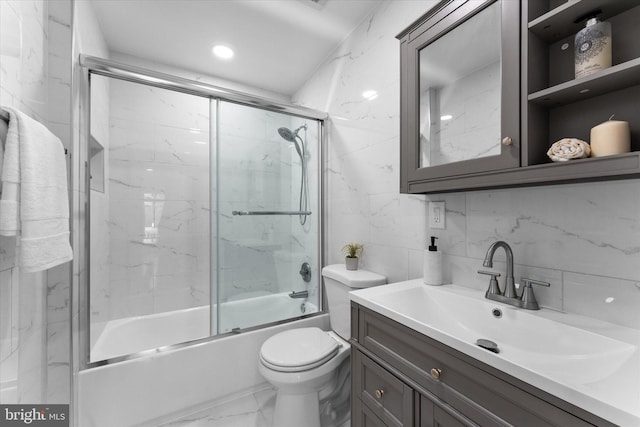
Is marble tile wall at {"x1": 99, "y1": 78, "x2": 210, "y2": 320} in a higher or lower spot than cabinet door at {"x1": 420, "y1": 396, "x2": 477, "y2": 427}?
higher

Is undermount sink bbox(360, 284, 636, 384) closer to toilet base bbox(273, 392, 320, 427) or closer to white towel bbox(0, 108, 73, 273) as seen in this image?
toilet base bbox(273, 392, 320, 427)

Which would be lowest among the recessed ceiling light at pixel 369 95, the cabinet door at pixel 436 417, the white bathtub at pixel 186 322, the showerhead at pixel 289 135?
the white bathtub at pixel 186 322

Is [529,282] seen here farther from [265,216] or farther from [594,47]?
[265,216]

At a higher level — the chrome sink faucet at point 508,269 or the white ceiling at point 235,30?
the white ceiling at point 235,30

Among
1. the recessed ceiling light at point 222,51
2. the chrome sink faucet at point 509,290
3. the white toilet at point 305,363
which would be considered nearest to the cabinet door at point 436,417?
the chrome sink faucet at point 509,290

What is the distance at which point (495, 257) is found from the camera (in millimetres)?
1050

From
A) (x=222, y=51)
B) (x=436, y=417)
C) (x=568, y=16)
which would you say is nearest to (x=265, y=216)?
(x=222, y=51)

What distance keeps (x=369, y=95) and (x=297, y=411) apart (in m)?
1.84

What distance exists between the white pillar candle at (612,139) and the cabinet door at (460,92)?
0.17 metres

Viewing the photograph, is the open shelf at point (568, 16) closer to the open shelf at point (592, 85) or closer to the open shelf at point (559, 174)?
the open shelf at point (592, 85)

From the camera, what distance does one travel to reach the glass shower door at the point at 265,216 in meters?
1.91

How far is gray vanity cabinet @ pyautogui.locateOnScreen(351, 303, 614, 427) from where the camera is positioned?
1.85 ft

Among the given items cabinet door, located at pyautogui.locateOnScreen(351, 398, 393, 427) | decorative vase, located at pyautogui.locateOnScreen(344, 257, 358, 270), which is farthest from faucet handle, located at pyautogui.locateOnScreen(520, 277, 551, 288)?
decorative vase, located at pyautogui.locateOnScreen(344, 257, 358, 270)

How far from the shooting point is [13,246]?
97 cm
